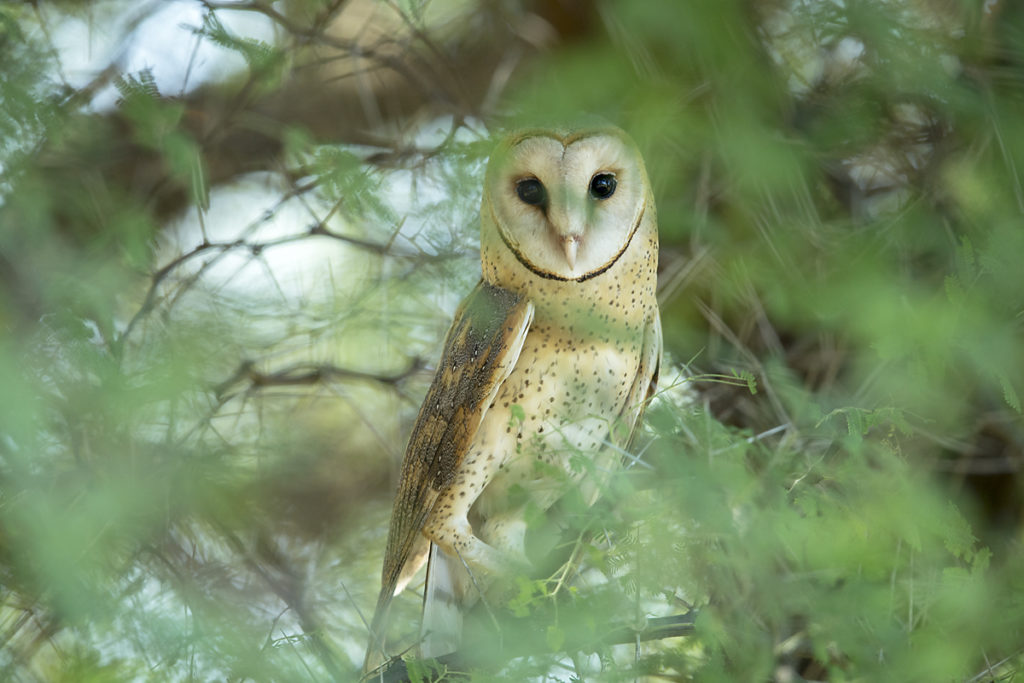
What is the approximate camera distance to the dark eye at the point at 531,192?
130cm

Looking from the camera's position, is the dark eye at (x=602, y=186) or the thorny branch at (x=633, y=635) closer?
the thorny branch at (x=633, y=635)

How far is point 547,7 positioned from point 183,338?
1.23 m

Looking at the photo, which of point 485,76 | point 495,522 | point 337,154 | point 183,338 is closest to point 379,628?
point 495,522

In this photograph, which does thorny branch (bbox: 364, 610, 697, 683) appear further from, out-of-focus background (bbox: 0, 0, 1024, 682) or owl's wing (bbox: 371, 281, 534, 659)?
owl's wing (bbox: 371, 281, 534, 659)

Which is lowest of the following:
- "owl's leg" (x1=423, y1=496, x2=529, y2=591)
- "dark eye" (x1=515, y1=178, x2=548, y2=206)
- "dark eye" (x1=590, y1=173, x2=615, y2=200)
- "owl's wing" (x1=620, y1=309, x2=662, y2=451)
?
"owl's leg" (x1=423, y1=496, x2=529, y2=591)

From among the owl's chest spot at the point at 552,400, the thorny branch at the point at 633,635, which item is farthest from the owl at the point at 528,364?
the thorny branch at the point at 633,635

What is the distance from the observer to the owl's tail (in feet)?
5.44

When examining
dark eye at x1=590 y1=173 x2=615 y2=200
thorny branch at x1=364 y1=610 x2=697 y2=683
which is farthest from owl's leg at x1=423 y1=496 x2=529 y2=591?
dark eye at x1=590 y1=173 x2=615 y2=200

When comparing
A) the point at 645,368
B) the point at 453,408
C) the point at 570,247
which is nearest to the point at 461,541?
the point at 453,408

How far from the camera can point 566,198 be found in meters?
1.25

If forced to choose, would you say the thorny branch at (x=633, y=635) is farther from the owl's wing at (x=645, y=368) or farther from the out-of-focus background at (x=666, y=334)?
the owl's wing at (x=645, y=368)

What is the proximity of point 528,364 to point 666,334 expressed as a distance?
0.48 meters

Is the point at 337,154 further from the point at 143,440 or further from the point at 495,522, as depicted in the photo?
the point at 495,522

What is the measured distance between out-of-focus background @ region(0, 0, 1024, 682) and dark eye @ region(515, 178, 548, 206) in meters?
0.08
